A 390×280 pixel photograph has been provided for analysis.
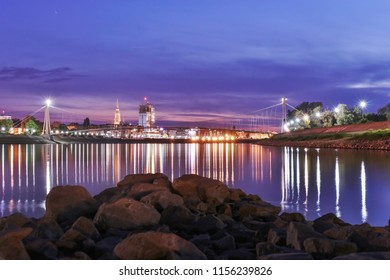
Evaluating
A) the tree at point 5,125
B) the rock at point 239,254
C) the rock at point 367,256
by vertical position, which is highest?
the tree at point 5,125

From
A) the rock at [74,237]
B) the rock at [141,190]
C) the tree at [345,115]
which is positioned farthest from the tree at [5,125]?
the rock at [74,237]

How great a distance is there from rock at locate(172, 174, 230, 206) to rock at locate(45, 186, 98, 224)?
6.61ft

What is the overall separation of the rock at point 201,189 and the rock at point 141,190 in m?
0.66

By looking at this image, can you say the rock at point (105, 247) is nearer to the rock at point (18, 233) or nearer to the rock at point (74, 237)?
the rock at point (74, 237)

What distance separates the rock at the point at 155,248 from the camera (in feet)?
18.2

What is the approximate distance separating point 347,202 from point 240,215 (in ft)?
28.5

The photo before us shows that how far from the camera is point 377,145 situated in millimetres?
70312

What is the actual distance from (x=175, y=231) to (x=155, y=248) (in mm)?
2208

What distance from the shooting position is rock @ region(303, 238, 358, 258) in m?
5.77

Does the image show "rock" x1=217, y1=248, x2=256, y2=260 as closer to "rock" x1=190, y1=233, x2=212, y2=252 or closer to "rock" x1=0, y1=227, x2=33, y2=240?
"rock" x1=190, y1=233, x2=212, y2=252

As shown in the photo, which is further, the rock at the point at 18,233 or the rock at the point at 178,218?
the rock at the point at 178,218

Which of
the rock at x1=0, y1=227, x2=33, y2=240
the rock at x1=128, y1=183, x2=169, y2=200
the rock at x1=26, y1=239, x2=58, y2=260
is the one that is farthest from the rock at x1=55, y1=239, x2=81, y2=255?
the rock at x1=128, y1=183, x2=169, y2=200

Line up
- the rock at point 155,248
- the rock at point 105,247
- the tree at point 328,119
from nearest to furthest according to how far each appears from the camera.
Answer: the rock at point 155,248, the rock at point 105,247, the tree at point 328,119
